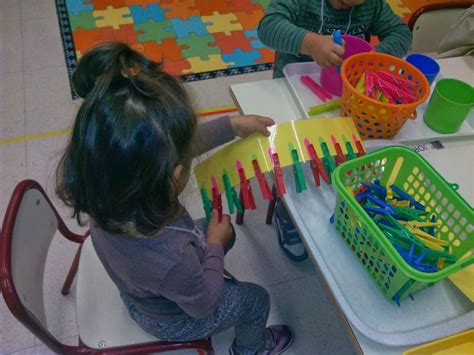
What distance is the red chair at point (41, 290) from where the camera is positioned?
632 mm

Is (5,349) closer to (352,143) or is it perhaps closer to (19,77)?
(352,143)

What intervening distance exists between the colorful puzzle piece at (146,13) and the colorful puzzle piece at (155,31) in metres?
0.03

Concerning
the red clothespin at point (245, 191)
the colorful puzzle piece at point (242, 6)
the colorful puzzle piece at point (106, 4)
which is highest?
the red clothespin at point (245, 191)

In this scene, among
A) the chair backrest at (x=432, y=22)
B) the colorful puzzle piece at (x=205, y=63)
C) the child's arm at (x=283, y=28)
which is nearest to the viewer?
the child's arm at (x=283, y=28)

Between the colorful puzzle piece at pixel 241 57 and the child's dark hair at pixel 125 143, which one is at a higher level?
the child's dark hair at pixel 125 143

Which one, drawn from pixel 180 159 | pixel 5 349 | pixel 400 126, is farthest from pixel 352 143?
pixel 5 349

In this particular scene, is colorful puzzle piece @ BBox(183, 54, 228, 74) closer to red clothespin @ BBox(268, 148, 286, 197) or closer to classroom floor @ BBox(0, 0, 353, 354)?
classroom floor @ BBox(0, 0, 353, 354)

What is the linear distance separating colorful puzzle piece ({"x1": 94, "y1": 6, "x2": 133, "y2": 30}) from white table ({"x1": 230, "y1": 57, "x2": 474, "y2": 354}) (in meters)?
1.37

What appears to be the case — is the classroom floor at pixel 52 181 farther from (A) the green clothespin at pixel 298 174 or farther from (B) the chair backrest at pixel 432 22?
(B) the chair backrest at pixel 432 22

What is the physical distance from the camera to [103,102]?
0.48m

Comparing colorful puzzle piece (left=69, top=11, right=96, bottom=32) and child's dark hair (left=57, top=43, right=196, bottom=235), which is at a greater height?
child's dark hair (left=57, top=43, right=196, bottom=235)

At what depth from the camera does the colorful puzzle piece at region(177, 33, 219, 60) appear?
1.92 meters

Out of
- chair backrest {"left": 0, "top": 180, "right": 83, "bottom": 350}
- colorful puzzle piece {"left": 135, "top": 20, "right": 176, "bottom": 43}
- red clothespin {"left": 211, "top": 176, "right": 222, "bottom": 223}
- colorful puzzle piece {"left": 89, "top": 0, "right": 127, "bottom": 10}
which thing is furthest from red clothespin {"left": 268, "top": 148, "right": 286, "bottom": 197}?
colorful puzzle piece {"left": 89, "top": 0, "right": 127, "bottom": 10}

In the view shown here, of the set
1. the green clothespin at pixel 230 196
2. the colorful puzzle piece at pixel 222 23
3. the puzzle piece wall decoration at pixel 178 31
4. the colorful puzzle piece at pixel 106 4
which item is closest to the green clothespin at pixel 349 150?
the green clothespin at pixel 230 196
